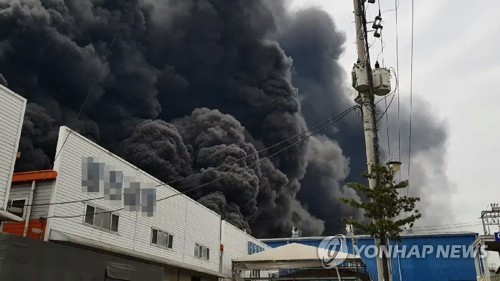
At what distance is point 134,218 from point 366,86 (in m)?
10.8

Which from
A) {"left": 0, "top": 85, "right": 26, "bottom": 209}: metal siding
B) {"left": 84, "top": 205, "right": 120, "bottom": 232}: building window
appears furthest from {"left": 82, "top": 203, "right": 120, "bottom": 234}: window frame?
{"left": 0, "top": 85, "right": 26, "bottom": 209}: metal siding

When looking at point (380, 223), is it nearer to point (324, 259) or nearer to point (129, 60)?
point (324, 259)

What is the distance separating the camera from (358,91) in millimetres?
15883

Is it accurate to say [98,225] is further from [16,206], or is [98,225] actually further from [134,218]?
[16,206]

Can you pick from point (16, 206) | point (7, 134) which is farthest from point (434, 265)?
point (7, 134)

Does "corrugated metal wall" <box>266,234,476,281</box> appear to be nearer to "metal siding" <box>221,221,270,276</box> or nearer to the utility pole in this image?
"metal siding" <box>221,221,270,276</box>

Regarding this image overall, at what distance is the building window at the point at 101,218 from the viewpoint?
50.0 feet

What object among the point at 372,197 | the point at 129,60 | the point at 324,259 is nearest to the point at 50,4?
the point at 129,60

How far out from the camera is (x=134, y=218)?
59.3 feet

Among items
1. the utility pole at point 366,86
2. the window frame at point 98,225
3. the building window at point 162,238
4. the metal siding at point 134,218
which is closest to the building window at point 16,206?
the metal siding at point 134,218

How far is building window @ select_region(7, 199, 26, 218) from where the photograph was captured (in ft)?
45.0

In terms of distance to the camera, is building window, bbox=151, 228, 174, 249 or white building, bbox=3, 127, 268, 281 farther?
building window, bbox=151, 228, 174, 249

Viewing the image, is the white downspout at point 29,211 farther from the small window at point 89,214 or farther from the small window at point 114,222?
the small window at point 114,222

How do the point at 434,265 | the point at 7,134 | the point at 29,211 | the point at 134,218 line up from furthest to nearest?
the point at 434,265 → the point at 134,218 → the point at 29,211 → the point at 7,134
